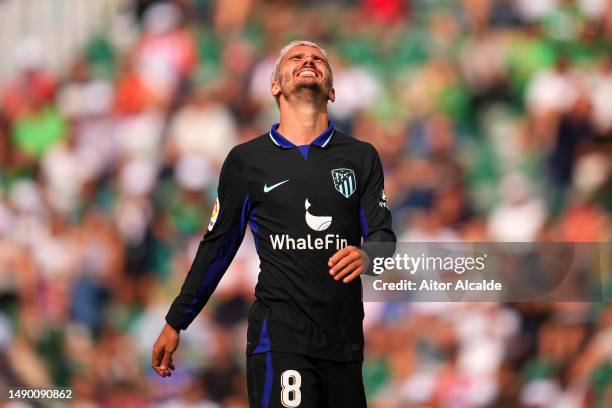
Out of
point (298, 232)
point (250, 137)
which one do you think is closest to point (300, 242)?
point (298, 232)

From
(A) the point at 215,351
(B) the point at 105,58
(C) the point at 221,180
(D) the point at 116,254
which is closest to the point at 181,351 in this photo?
(A) the point at 215,351

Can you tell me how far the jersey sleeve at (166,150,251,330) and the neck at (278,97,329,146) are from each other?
0.20 meters

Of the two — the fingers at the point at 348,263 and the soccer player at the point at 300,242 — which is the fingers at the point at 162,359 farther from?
the fingers at the point at 348,263

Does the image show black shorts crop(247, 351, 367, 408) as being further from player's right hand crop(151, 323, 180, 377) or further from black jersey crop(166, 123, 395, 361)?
player's right hand crop(151, 323, 180, 377)

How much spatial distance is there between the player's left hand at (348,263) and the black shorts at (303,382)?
285 mm

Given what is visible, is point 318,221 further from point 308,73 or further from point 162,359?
point 162,359

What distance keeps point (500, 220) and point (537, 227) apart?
0.75 feet

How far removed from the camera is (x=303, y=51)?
9.81 ft

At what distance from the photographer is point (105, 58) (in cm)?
612

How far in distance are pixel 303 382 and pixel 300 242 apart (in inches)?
16.7

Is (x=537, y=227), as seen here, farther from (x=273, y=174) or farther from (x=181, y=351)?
(x=273, y=174)

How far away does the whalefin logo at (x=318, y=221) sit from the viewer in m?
2.81

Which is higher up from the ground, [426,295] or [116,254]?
[116,254]

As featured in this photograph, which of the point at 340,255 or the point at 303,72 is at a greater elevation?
the point at 303,72
